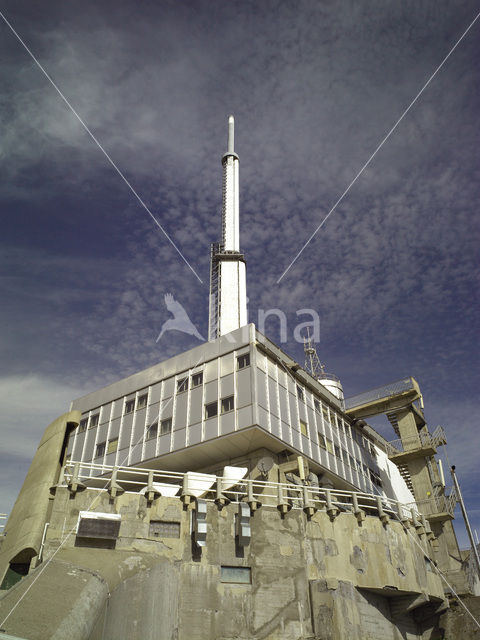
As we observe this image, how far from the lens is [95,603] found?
50.9 ft

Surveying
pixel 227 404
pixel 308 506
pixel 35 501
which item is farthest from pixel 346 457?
pixel 35 501

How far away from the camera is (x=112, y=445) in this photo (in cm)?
3612

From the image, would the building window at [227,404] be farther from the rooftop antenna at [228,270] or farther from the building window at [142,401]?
the rooftop antenna at [228,270]

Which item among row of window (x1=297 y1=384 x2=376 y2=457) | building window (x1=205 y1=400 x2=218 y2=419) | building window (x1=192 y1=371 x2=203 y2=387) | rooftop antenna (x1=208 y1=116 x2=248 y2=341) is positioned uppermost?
rooftop antenna (x1=208 y1=116 x2=248 y2=341)

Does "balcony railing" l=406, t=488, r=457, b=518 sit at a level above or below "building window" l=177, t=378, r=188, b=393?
below

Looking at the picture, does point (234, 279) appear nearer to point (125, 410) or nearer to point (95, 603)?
point (125, 410)

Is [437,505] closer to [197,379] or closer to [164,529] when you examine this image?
[197,379]

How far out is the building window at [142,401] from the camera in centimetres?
3641

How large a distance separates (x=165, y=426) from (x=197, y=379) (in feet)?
12.4

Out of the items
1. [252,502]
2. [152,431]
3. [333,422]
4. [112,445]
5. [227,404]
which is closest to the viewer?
[252,502]

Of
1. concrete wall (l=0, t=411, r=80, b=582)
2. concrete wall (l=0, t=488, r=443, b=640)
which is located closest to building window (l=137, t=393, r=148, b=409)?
concrete wall (l=0, t=411, r=80, b=582)

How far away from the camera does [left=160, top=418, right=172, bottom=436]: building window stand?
33.4m

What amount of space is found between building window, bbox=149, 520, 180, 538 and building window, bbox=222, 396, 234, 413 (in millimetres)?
10567

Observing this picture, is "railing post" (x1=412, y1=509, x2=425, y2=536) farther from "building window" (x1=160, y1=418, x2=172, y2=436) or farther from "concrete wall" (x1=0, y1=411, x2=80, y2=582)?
"concrete wall" (x1=0, y1=411, x2=80, y2=582)
